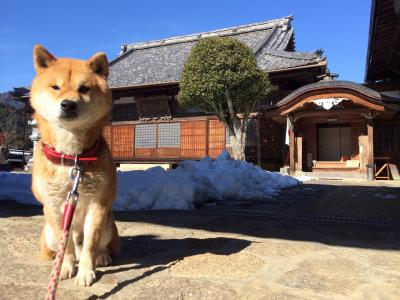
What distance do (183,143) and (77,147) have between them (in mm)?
15964

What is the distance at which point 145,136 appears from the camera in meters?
19.5

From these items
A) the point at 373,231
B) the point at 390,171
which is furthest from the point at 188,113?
the point at 373,231

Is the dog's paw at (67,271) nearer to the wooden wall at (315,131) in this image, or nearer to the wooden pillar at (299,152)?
the wooden pillar at (299,152)

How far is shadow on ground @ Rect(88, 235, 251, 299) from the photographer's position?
2619mm

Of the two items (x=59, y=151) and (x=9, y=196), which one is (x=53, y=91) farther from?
(x=9, y=196)

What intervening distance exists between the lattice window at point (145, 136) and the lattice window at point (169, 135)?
0.39 meters

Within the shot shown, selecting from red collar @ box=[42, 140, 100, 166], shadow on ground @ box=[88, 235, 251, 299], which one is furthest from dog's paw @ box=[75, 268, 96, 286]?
red collar @ box=[42, 140, 100, 166]

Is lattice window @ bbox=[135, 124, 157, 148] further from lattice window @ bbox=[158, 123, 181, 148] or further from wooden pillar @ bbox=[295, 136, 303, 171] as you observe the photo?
wooden pillar @ bbox=[295, 136, 303, 171]

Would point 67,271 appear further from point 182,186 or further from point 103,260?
point 182,186

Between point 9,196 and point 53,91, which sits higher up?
point 53,91

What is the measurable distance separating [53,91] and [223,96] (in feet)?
38.4

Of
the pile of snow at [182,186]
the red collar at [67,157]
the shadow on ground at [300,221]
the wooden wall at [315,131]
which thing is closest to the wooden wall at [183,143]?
the wooden wall at [315,131]

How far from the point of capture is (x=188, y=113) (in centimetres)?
1841

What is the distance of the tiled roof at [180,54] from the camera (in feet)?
54.9
